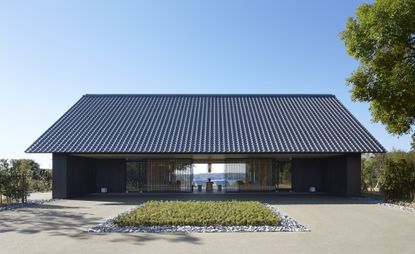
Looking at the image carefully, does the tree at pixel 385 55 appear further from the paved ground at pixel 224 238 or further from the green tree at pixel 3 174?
the green tree at pixel 3 174

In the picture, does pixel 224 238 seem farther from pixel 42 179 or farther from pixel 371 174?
pixel 42 179

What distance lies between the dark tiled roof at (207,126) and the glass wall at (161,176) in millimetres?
2483

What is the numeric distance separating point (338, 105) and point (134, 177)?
44.4 ft

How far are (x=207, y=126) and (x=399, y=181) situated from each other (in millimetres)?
10115

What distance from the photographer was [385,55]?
590 inches

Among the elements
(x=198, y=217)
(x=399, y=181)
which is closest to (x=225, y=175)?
(x=399, y=181)

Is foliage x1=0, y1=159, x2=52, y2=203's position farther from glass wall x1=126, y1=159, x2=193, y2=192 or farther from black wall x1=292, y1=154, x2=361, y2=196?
black wall x1=292, y1=154, x2=361, y2=196

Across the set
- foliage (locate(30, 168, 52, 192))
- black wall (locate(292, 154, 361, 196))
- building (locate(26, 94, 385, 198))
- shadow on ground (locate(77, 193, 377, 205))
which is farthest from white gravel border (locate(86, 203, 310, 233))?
foliage (locate(30, 168, 52, 192))

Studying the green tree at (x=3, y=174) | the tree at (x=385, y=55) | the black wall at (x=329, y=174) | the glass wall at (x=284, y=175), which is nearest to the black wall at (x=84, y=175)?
the green tree at (x=3, y=174)

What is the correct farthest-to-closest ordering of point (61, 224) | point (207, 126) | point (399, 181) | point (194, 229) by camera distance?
point (207, 126) → point (399, 181) → point (61, 224) → point (194, 229)

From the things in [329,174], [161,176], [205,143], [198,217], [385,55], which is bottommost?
[198,217]

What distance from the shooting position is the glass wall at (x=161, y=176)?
2347 centimetres

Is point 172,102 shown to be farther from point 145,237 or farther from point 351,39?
point 145,237

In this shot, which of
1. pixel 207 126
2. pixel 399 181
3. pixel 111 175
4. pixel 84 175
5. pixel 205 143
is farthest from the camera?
pixel 111 175
